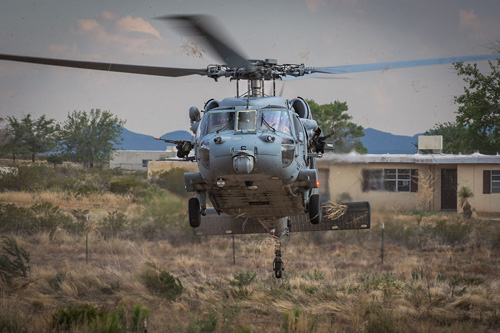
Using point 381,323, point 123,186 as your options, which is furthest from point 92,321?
point 123,186

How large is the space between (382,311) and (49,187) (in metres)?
28.2

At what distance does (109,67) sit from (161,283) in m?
7.32

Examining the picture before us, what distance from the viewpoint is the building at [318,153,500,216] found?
30.7 meters

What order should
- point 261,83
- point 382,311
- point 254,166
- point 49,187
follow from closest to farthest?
point 254,166 < point 382,311 < point 261,83 < point 49,187

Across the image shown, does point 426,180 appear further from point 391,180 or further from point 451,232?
point 451,232

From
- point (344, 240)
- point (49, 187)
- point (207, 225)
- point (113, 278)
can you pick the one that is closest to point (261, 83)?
point (207, 225)

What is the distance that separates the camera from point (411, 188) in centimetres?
3238

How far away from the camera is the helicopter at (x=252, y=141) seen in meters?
10.9

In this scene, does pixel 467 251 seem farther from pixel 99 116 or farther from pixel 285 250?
pixel 99 116

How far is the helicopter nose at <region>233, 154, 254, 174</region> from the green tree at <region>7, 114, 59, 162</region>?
3767 cm

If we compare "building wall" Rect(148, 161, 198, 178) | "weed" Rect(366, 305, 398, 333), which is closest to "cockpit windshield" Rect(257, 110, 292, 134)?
"weed" Rect(366, 305, 398, 333)

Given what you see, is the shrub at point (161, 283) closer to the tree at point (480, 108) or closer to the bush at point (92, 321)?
the bush at point (92, 321)

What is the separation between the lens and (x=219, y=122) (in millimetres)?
11711

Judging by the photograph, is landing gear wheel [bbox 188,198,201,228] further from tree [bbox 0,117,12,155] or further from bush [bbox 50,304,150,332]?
tree [bbox 0,117,12,155]
